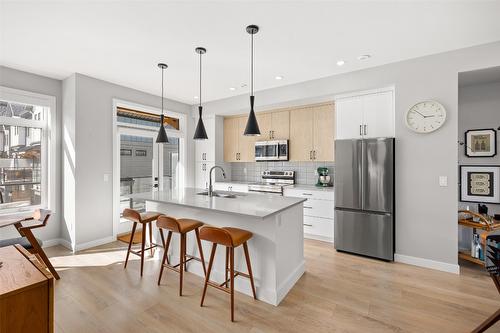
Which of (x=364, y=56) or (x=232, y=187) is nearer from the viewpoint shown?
(x=364, y=56)

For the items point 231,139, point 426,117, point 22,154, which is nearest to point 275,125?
point 231,139

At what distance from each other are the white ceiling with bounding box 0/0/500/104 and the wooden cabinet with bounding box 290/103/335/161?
34.8 inches

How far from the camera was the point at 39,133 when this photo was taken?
152 inches

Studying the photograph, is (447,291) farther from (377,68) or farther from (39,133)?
(39,133)

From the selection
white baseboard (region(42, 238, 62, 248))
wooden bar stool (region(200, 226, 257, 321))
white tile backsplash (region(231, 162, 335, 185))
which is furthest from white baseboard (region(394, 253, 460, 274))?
white baseboard (region(42, 238, 62, 248))

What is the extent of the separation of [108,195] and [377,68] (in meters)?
4.74

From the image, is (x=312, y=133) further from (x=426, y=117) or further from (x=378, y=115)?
(x=426, y=117)

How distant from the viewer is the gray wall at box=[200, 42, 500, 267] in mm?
3004

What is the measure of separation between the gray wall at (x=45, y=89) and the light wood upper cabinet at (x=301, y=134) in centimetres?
408

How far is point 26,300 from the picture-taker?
1314 millimetres

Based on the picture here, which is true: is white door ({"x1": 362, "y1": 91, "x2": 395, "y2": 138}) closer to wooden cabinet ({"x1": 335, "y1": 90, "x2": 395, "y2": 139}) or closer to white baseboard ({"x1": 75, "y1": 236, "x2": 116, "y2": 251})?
wooden cabinet ({"x1": 335, "y1": 90, "x2": 395, "y2": 139})

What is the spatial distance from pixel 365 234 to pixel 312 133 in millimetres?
2006

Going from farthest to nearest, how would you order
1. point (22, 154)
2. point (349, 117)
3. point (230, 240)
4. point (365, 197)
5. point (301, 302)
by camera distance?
1. point (349, 117)
2. point (22, 154)
3. point (365, 197)
4. point (301, 302)
5. point (230, 240)

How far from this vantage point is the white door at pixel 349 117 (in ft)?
12.3
